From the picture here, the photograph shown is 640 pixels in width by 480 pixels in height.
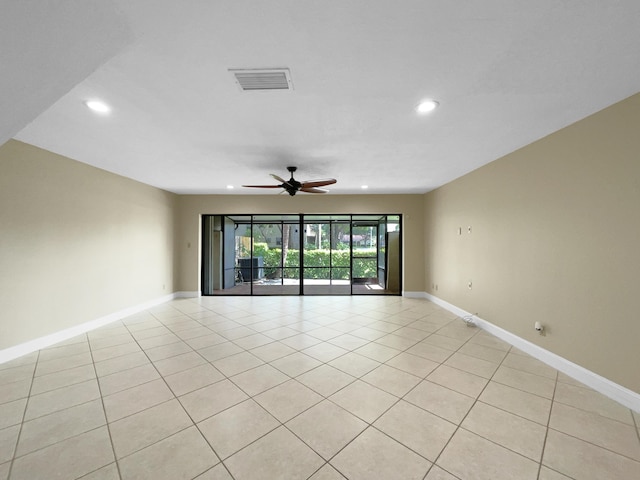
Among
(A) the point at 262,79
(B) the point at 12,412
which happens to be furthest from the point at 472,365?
(B) the point at 12,412

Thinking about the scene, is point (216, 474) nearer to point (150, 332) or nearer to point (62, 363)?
point (62, 363)

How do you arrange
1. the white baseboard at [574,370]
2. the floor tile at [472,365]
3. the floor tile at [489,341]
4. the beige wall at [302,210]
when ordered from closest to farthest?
the white baseboard at [574,370] → the floor tile at [472,365] → the floor tile at [489,341] → the beige wall at [302,210]

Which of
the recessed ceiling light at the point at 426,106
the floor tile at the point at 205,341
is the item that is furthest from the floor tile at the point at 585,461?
the floor tile at the point at 205,341

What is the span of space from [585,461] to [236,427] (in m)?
2.36

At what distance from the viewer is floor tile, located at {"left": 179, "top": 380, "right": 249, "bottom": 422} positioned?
2.05 metres

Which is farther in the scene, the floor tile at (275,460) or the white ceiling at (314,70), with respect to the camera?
the floor tile at (275,460)

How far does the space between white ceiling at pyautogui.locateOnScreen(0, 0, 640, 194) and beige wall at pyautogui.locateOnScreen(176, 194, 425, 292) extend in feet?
10.3

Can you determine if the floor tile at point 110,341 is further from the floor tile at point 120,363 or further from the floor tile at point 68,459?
the floor tile at point 68,459

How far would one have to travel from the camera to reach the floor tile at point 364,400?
204 centimetres

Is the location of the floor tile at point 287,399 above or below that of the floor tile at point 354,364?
above

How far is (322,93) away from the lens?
209 centimetres

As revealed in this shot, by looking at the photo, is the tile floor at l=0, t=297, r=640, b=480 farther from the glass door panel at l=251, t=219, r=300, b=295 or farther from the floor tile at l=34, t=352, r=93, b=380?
the glass door panel at l=251, t=219, r=300, b=295

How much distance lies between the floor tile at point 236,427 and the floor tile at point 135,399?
62cm

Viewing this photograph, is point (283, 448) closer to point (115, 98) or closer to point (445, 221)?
point (115, 98)
